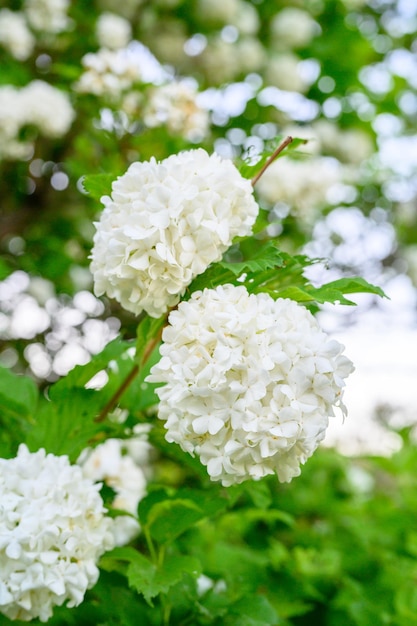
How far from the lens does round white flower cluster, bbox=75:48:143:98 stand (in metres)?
2.32

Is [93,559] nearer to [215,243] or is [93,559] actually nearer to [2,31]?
[215,243]

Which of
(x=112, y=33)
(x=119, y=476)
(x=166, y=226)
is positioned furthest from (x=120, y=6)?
(x=166, y=226)

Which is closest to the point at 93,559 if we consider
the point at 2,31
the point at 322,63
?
the point at 2,31

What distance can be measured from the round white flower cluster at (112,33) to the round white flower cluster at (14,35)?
28cm

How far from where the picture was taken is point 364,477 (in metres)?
3.30

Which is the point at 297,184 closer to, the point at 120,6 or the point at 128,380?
the point at 120,6

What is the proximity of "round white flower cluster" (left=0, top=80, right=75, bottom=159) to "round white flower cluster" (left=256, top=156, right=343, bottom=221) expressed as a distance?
0.77 meters

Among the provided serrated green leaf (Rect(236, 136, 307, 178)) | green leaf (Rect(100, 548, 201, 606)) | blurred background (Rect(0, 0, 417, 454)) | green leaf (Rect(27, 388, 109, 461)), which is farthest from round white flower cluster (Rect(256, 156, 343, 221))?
green leaf (Rect(100, 548, 201, 606))

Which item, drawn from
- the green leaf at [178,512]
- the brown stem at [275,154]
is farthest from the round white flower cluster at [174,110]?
the green leaf at [178,512]

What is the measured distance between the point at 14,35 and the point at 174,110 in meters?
0.79

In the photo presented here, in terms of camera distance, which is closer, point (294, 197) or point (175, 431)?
point (175, 431)

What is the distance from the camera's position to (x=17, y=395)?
120cm

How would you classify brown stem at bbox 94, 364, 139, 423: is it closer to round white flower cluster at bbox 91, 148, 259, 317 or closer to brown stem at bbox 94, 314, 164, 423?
brown stem at bbox 94, 314, 164, 423

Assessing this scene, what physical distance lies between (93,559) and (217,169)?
0.55 metres
